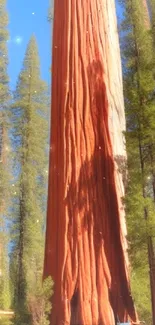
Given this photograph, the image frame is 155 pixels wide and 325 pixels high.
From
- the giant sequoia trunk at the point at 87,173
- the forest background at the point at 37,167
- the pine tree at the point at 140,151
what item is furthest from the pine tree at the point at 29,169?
the pine tree at the point at 140,151

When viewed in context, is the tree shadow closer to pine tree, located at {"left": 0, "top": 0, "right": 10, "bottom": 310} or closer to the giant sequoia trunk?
the giant sequoia trunk

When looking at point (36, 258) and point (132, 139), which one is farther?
point (36, 258)

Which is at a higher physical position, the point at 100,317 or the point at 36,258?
the point at 36,258

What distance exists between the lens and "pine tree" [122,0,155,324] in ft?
31.8

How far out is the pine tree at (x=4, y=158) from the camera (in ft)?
67.8

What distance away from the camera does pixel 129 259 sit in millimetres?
10242

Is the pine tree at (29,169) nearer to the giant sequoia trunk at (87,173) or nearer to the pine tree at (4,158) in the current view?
the pine tree at (4,158)

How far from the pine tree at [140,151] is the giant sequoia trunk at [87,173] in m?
0.36

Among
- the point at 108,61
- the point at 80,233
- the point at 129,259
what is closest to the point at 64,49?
the point at 108,61

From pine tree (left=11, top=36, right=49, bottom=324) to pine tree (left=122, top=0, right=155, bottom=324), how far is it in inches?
409

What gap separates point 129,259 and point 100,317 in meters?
1.53

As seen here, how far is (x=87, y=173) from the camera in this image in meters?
10.4

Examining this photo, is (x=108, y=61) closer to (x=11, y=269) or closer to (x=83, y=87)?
(x=83, y=87)

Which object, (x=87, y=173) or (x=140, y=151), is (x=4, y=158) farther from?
(x=140, y=151)
